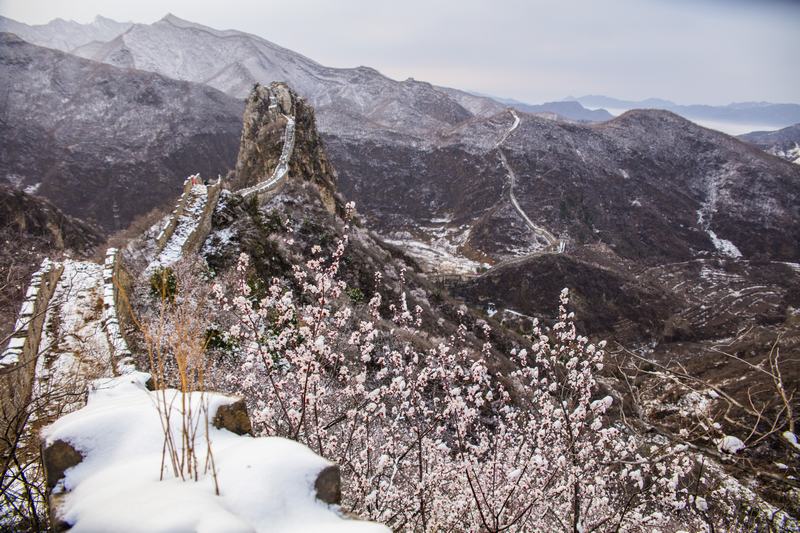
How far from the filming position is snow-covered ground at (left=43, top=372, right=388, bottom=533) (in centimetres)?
287

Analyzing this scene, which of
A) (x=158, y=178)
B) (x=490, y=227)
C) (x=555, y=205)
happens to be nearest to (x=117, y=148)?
(x=158, y=178)

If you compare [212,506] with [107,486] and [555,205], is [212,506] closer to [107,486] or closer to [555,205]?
[107,486]

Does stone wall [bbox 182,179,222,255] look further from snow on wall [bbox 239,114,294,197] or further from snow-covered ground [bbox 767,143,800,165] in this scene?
snow-covered ground [bbox 767,143,800,165]

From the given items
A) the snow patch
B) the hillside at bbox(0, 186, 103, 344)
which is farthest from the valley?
the hillside at bbox(0, 186, 103, 344)

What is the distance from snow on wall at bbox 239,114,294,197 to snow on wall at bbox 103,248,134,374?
1172 centimetres

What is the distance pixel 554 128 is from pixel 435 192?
138ft

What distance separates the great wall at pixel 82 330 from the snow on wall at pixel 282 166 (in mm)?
5250

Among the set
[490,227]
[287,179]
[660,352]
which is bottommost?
[660,352]

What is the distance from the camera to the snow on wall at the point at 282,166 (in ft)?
90.8

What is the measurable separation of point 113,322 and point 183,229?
807 cm

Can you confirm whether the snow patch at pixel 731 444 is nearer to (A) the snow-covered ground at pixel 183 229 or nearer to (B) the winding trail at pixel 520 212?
(A) the snow-covered ground at pixel 183 229

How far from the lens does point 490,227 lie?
3354 inches

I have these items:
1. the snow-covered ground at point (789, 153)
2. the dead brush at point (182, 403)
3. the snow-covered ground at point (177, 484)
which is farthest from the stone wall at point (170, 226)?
the snow-covered ground at point (789, 153)

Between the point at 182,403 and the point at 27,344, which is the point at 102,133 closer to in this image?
the point at 27,344
